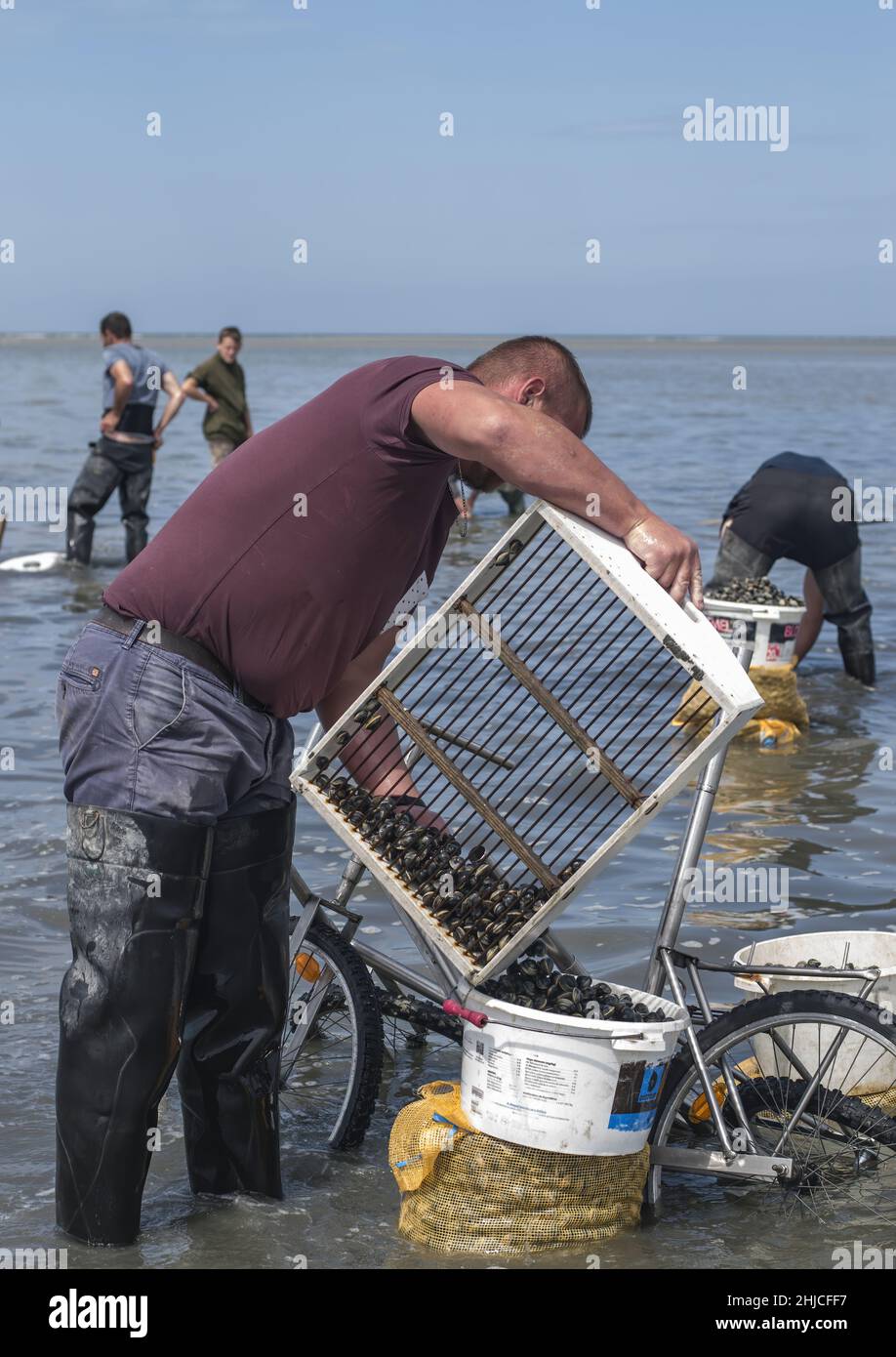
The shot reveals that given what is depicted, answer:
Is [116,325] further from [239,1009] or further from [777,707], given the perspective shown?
[239,1009]

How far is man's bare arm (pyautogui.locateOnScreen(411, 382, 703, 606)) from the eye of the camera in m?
3.06

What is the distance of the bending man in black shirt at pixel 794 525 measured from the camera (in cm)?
941

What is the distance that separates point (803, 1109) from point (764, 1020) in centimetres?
27

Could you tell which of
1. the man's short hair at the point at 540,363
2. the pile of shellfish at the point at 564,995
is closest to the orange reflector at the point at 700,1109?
the pile of shellfish at the point at 564,995

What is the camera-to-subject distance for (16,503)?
65.2 feet

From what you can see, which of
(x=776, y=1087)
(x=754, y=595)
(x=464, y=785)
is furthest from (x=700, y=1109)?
(x=754, y=595)

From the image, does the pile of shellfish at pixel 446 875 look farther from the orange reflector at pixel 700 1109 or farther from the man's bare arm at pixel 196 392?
the man's bare arm at pixel 196 392

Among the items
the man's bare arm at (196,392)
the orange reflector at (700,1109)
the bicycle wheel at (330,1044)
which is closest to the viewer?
the orange reflector at (700,1109)

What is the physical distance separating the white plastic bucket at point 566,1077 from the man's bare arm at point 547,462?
99 cm

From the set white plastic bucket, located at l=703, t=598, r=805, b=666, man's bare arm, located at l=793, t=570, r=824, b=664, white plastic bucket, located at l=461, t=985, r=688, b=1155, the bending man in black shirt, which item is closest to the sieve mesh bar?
white plastic bucket, located at l=461, t=985, r=688, b=1155

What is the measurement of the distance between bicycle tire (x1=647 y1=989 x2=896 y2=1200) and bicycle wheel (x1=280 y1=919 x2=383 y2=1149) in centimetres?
86
